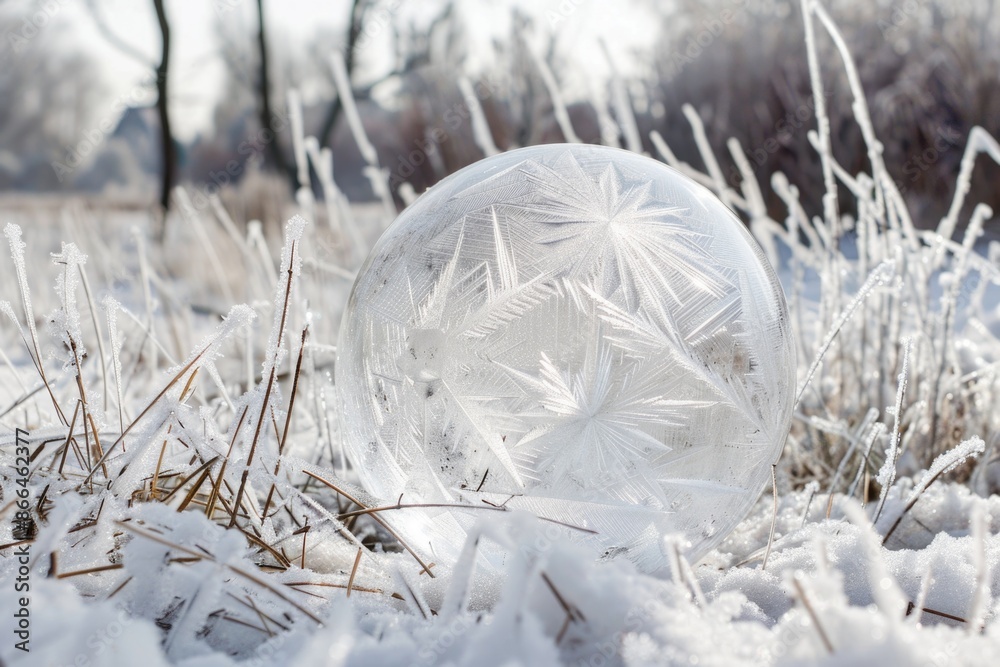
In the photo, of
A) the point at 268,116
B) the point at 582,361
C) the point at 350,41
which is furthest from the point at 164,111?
the point at 582,361

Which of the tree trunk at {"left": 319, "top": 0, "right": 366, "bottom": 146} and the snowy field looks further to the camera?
the tree trunk at {"left": 319, "top": 0, "right": 366, "bottom": 146}

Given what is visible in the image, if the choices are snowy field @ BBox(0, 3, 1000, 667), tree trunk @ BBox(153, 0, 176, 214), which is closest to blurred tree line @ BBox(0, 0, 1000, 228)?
tree trunk @ BBox(153, 0, 176, 214)

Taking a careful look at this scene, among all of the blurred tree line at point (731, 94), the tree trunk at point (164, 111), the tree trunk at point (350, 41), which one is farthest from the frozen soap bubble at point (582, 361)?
the tree trunk at point (350, 41)

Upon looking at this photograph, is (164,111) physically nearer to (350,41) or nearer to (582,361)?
(350,41)

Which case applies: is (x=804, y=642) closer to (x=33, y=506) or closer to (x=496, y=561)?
(x=496, y=561)

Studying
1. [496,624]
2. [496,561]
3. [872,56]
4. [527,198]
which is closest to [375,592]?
[496,561]

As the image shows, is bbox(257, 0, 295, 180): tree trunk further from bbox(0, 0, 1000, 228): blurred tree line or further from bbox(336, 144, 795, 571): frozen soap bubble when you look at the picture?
bbox(336, 144, 795, 571): frozen soap bubble

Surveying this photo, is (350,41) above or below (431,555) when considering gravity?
above

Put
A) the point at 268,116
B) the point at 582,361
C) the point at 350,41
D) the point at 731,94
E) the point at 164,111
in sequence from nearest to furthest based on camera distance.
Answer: the point at 582,361, the point at 731,94, the point at 164,111, the point at 268,116, the point at 350,41
